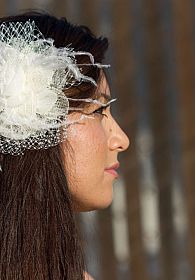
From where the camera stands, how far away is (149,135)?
280cm

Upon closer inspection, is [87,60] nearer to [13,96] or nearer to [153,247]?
[13,96]

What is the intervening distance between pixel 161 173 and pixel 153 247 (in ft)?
0.71

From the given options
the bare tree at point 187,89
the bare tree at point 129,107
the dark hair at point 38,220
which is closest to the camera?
the dark hair at point 38,220

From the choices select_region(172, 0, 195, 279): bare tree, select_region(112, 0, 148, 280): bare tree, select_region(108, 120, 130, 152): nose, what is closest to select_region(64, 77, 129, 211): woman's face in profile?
select_region(108, 120, 130, 152): nose

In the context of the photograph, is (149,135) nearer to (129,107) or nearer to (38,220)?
(129,107)

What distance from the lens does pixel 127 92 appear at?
282 centimetres

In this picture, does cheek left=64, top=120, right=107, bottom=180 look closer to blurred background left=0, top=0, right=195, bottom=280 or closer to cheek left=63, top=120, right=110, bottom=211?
cheek left=63, top=120, right=110, bottom=211

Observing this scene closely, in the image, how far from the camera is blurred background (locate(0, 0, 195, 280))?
271 cm

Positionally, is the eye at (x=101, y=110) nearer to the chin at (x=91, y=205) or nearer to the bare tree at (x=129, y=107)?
the chin at (x=91, y=205)

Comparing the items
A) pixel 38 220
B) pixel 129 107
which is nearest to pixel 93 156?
pixel 38 220

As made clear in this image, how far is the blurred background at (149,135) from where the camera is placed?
2711 millimetres

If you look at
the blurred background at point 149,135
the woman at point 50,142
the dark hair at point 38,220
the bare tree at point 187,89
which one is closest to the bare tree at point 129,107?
the blurred background at point 149,135

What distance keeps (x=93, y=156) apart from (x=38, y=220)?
116mm

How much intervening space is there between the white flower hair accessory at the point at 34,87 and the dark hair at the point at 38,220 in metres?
0.04
